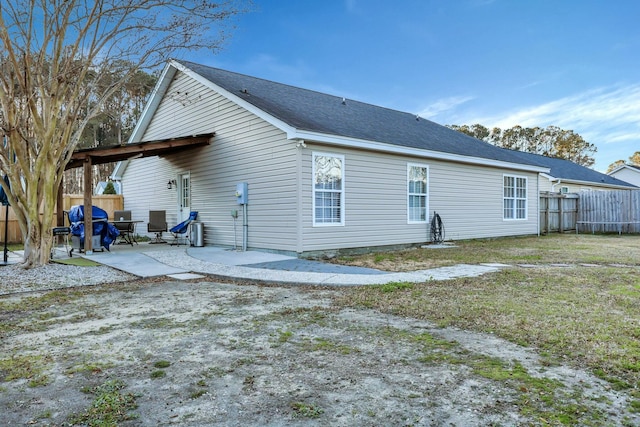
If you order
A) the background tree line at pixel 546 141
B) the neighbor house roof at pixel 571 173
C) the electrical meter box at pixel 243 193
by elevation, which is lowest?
the electrical meter box at pixel 243 193

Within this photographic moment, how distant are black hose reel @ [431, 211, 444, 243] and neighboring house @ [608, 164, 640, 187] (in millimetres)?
29683

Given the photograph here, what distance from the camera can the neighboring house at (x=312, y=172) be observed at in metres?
8.91

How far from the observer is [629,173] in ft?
109

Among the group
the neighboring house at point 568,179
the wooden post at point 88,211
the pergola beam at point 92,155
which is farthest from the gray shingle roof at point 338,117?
the neighboring house at point 568,179

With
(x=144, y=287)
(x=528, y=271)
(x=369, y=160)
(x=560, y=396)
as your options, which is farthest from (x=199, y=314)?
(x=369, y=160)

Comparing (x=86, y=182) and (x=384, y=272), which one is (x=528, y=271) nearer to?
(x=384, y=272)

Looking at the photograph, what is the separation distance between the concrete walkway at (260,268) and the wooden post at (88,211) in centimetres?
28

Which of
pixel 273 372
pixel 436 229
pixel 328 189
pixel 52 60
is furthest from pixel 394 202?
pixel 273 372

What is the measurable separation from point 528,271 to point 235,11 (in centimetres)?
736

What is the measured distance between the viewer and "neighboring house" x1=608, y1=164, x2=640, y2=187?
32500 millimetres

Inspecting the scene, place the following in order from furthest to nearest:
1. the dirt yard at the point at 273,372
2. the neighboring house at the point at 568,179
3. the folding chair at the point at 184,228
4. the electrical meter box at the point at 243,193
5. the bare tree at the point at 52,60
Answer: the neighboring house at the point at 568,179 < the folding chair at the point at 184,228 < the electrical meter box at the point at 243,193 < the bare tree at the point at 52,60 < the dirt yard at the point at 273,372

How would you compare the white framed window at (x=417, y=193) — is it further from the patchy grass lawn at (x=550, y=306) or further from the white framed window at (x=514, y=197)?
the white framed window at (x=514, y=197)

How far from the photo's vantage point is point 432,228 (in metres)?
11.4

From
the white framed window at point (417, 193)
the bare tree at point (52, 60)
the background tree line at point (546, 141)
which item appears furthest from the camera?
the background tree line at point (546, 141)
